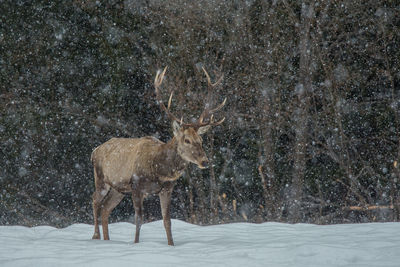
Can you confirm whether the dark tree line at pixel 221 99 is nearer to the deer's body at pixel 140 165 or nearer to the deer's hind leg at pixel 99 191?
the deer's hind leg at pixel 99 191

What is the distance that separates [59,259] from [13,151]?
23.9 ft

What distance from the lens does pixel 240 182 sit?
1181 centimetres

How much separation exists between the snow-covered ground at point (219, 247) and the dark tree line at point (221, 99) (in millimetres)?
3042

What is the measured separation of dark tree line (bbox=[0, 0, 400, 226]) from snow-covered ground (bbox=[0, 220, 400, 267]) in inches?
120

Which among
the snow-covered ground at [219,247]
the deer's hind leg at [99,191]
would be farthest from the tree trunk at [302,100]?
the deer's hind leg at [99,191]

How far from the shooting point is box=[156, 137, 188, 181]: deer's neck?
6625 millimetres

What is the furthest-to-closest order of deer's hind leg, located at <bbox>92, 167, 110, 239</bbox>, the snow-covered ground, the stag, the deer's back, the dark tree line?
→ 1. the dark tree line
2. deer's hind leg, located at <bbox>92, 167, 110, 239</bbox>
3. the deer's back
4. the stag
5. the snow-covered ground

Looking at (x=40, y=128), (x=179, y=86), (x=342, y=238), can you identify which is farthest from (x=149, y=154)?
(x=40, y=128)

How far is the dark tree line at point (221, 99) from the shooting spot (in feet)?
35.9

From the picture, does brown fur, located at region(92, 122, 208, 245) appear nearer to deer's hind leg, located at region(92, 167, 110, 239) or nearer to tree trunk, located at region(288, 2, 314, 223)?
deer's hind leg, located at region(92, 167, 110, 239)

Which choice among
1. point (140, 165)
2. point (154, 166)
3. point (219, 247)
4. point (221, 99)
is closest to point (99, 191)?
point (140, 165)

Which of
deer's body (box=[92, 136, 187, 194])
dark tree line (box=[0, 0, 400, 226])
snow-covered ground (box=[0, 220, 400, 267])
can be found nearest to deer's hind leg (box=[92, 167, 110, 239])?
deer's body (box=[92, 136, 187, 194])

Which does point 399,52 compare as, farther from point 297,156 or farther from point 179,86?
point 179,86

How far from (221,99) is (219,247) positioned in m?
5.17
